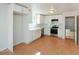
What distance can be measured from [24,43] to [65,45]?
18.9 inches

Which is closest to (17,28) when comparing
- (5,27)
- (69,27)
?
(5,27)

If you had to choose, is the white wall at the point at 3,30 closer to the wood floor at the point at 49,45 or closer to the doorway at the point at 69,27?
the wood floor at the point at 49,45

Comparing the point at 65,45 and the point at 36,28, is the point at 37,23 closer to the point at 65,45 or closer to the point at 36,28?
the point at 36,28

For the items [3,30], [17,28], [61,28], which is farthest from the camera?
[61,28]

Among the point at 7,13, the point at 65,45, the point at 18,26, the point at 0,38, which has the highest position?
the point at 7,13

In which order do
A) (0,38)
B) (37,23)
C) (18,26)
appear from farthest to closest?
(37,23) < (18,26) < (0,38)

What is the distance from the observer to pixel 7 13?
1.02 metres

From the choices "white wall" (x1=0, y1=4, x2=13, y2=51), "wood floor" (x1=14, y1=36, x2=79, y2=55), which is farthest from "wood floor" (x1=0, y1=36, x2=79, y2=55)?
"white wall" (x1=0, y1=4, x2=13, y2=51)

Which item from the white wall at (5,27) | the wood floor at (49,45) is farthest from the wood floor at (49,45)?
the white wall at (5,27)

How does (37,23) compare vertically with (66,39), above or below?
above

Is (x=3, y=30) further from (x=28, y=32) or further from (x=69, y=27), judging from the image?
(x=69, y=27)

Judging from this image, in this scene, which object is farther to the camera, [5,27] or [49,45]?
[49,45]

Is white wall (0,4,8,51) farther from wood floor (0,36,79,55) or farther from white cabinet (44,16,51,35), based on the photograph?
white cabinet (44,16,51,35)

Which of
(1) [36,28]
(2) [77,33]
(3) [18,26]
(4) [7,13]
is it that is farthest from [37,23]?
(2) [77,33]
